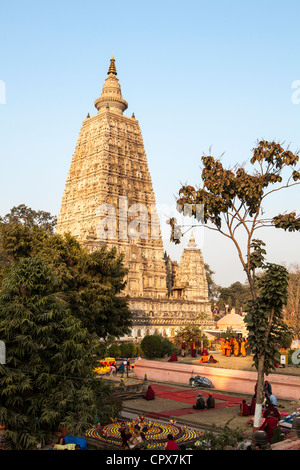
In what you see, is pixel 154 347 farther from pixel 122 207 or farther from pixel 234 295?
pixel 234 295

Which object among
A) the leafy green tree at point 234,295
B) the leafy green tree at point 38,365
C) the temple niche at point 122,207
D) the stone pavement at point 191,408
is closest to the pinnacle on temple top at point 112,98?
the temple niche at point 122,207

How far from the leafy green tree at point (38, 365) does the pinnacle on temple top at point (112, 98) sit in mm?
62110

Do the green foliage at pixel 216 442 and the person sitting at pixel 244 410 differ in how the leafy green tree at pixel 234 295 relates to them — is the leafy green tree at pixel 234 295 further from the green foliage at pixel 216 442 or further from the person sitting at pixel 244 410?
the green foliage at pixel 216 442

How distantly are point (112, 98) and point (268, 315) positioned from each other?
6718 cm

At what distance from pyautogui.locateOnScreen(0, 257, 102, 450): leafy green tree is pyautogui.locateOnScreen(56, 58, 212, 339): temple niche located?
42.7 m

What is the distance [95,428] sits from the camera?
15039mm

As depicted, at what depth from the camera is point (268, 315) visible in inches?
595

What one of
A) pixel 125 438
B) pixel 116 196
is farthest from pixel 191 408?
pixel 116 196

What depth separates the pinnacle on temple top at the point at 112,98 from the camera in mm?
76125

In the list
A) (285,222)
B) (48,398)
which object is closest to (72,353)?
(48,398)

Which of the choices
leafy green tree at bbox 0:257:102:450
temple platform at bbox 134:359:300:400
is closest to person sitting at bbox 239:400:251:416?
temple platform at bbox 134:359:300:400
